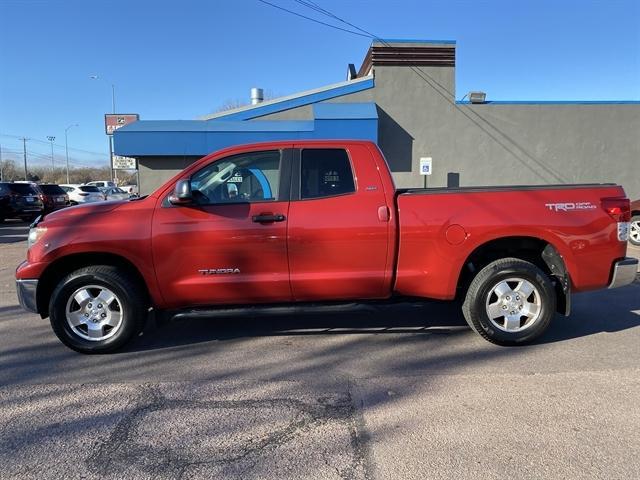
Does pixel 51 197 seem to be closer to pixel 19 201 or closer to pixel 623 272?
pixel 19 201

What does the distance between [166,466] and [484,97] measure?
14572 millimetres

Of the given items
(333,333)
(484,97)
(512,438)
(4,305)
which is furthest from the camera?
(484,97)

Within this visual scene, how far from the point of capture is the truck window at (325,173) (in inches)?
186

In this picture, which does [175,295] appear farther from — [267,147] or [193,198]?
[267,147]

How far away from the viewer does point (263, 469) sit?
111 inches

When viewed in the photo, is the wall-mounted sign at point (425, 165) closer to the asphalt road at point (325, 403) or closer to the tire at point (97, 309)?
the asphalt road at point (325, 403)

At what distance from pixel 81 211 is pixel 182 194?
106 cm

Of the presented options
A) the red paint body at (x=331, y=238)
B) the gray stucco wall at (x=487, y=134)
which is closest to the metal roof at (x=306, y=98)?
the gray stucco wall at (x=487, y=134)

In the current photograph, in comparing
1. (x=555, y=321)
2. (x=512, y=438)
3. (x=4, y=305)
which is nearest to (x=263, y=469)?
(x=512, y=438)

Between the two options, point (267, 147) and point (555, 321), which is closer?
point (267, 147)

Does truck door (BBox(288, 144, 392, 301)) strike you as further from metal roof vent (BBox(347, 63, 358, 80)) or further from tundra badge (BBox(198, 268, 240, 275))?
metal roof vent (BBox(347, 63, 358, 80))

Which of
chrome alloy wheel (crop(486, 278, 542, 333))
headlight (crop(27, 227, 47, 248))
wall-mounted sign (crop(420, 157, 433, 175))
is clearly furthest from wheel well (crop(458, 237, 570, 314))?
wall-mounted sign (crop(420, 157, 433, 175))

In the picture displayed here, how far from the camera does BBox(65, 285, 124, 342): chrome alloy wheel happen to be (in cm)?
459

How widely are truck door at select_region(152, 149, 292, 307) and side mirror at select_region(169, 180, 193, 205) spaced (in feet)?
0.25
